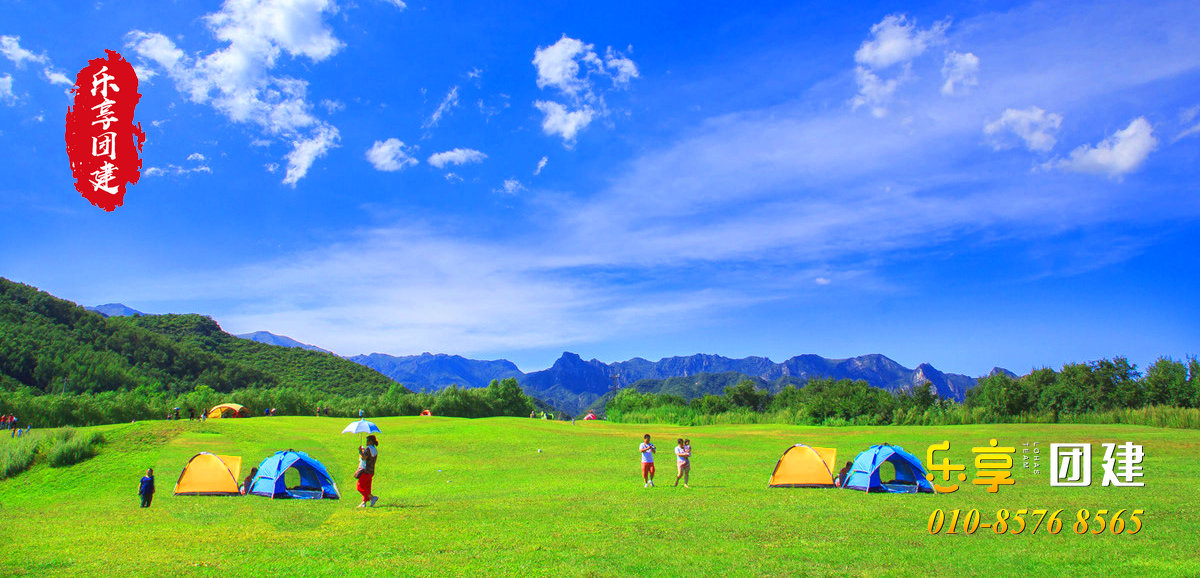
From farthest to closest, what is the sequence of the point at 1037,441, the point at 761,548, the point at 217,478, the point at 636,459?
the point at 1037,441
the point at 636,459
the point at 217,478
the point at 761,548

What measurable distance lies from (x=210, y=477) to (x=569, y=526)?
51.8 feet

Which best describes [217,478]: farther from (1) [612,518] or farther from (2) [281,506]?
(1) [612,518]

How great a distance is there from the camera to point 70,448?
31.3 metres

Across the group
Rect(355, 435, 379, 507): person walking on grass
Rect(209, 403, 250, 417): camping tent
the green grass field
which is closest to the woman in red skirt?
Rect(355, 435, 379, 507): person walking on grass

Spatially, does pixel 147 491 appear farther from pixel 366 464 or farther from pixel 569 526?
pixel 569 526

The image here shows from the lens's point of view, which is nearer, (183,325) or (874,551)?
(874,551)

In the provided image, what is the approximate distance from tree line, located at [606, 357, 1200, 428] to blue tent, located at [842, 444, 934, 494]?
41140mm

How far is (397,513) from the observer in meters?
18.4

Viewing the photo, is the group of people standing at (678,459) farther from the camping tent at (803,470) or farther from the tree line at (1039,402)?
the tree line at (1039,402)

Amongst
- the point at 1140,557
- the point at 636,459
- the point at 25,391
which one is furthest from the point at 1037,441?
the point at 25,391

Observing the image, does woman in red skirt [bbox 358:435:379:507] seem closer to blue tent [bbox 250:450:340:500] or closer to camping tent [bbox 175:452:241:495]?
blue tent [bbox 250:450:340:500]

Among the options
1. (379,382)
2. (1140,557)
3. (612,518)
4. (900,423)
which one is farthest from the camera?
(379,382)

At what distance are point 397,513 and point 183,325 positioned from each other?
183 meters

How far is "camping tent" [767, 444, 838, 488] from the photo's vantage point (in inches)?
902
